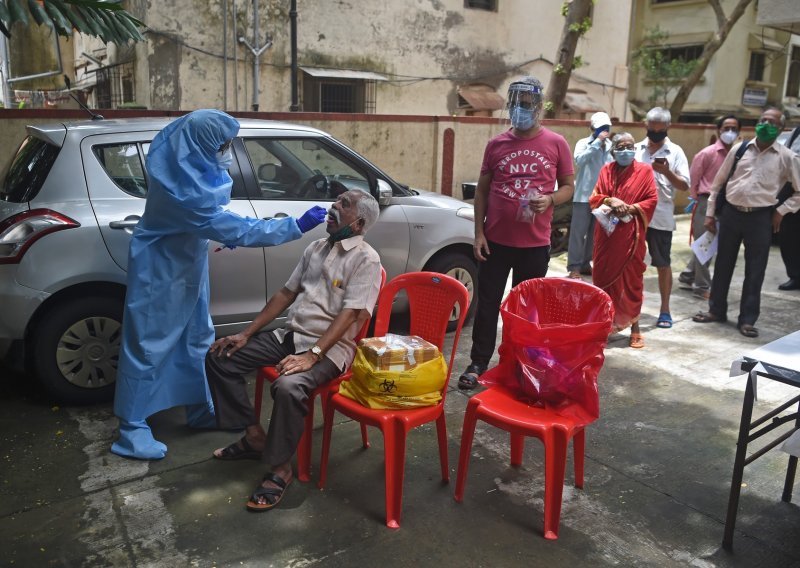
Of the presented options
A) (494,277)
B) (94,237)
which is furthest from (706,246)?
(94,237)

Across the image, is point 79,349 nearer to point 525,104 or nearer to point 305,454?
point 305,454

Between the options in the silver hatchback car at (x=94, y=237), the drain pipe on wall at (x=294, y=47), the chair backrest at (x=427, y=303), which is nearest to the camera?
the chair backrest at (x=427, y=303)

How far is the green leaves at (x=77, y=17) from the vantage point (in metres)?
2.59

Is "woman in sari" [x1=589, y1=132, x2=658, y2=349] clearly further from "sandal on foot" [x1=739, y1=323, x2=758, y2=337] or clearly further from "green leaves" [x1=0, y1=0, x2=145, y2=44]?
"green leaves" [x1=0, y1=0, x2=145, y2=44]

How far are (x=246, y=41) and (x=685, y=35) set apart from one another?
58.9ft

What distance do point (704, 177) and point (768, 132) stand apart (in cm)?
173

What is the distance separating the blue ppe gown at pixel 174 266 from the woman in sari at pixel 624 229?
3.01m

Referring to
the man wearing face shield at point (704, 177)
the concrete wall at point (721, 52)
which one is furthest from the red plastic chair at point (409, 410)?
the concrete wall at point (721, 52)

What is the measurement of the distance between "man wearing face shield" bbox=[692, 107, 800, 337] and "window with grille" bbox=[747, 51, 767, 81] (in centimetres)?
2273

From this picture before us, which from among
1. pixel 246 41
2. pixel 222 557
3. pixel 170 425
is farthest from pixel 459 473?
pixel 246 41

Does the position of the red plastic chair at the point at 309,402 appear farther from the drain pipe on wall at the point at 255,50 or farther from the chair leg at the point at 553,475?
the drain pipe on wall at the point at 255,50

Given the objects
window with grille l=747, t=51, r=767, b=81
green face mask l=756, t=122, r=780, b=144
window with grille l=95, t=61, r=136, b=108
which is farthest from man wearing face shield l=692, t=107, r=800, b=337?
window with grille l=747, t=51, r=767, b=81

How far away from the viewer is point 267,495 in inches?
130

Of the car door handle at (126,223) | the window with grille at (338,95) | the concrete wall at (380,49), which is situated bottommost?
the car door handle at (126,223)
